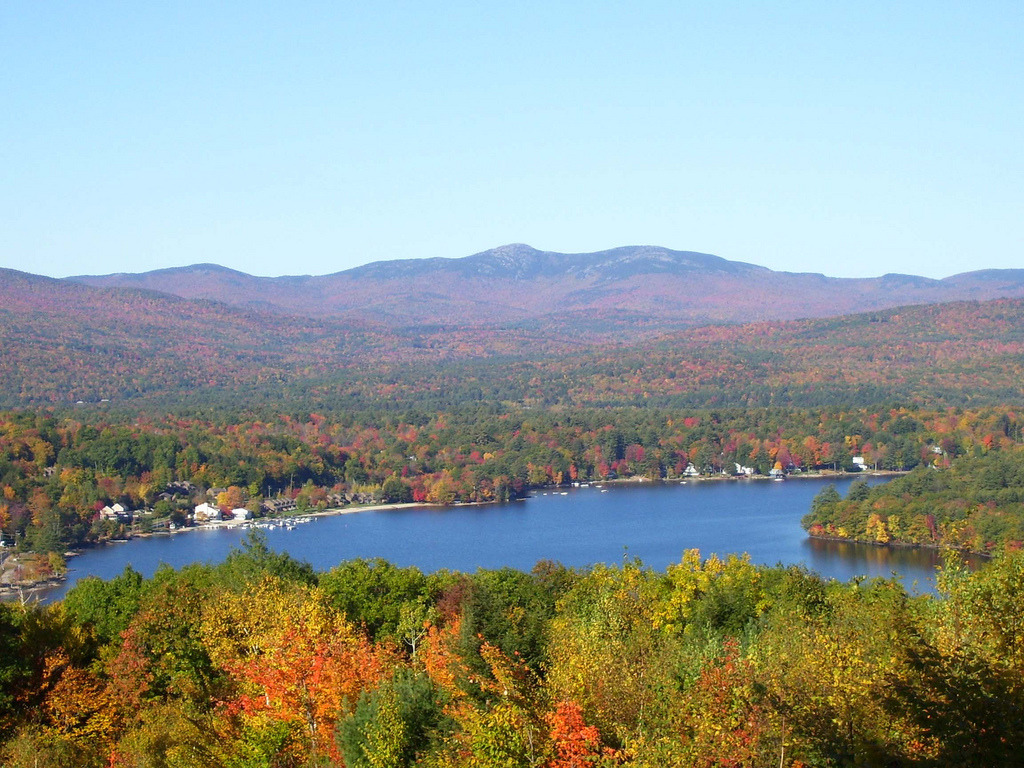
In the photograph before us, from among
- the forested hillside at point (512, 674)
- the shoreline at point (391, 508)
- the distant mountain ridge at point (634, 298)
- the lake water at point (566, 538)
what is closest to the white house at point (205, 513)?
the shoreline at point (391, 508)

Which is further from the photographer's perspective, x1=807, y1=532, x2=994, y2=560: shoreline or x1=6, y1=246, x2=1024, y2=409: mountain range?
x1=6, y1=246, x2=1024, y2=409: mountain range

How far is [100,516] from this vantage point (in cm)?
3791

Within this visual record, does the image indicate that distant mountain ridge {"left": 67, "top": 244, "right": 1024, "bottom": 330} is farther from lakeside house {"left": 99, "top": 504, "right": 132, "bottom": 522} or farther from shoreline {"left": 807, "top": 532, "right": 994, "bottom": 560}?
shoreline {"left": 807, "top": 532, "right": 994, "bottom": 560}

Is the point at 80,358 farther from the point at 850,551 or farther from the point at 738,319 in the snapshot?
the point at 738,319

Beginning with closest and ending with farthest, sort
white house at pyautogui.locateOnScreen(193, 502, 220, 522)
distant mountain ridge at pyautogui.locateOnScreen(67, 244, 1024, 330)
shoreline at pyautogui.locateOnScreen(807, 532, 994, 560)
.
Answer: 1. shoreline at pyautogui.locateOnScreen(807, 532, 994, 560)
2. white house at pyautogui.locateOnScreen(193, 502, 220, 522)
3. distant mountain ridge at pyautogui.locateOnScreen(67, 244, 1024, 330)

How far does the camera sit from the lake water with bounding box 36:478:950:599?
2905cm

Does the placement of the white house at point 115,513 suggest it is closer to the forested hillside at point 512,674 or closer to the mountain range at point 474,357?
the forested hillside at point 512,674

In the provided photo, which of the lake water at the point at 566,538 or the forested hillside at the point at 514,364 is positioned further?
the forested hillside at the point at 514,364

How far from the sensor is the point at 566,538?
34.1 metres

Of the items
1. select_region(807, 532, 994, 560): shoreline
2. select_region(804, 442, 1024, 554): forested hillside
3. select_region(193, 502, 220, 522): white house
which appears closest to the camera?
select_region(807, 532, 994, 560): shoreline

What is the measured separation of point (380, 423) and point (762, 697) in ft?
175

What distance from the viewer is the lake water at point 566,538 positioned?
95.3ft

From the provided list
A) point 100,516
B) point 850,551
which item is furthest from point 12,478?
point 850,551

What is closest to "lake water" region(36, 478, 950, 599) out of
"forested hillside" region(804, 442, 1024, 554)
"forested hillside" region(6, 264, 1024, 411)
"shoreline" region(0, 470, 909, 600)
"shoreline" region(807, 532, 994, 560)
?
"shoreline" region(807, 532, 994, 560)
